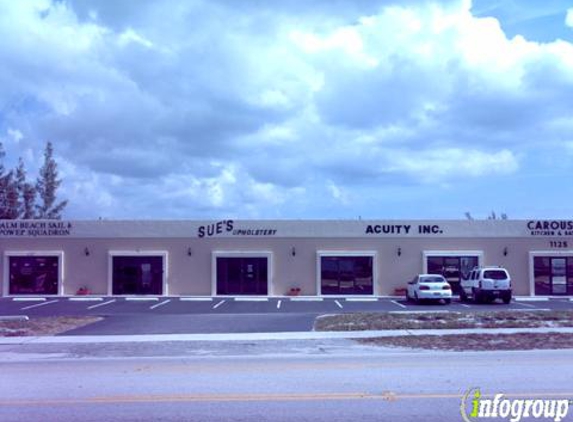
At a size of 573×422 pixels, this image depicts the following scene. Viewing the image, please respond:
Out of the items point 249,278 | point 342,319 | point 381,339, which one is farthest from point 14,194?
point 381,339

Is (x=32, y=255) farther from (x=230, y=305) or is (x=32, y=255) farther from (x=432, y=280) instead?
(x=432, y=280)

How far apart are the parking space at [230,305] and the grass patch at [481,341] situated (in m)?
10.0

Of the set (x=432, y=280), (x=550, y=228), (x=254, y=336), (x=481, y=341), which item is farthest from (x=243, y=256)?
(x=481, y=341)

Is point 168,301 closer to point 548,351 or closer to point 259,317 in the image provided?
point 259,317

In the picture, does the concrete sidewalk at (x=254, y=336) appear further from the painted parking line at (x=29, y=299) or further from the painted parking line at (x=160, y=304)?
the painted parking line at (x=29, y=299)

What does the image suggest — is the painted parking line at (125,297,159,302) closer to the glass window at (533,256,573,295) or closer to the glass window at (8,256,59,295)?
the glass window at (8,256,59,295)

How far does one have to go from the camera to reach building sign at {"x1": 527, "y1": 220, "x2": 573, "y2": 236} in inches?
1550

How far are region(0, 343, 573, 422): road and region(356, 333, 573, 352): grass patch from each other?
1.08 metres

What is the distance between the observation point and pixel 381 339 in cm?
1816

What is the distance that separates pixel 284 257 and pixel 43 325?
18.5m

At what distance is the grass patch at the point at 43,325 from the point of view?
68.2 feet

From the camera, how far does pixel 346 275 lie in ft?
129

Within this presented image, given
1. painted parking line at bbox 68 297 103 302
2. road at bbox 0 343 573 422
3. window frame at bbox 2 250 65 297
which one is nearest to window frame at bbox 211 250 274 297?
painted parking line at bbox 68 297 103 302

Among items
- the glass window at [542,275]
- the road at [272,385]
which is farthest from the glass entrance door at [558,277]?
the road at [272,385]
